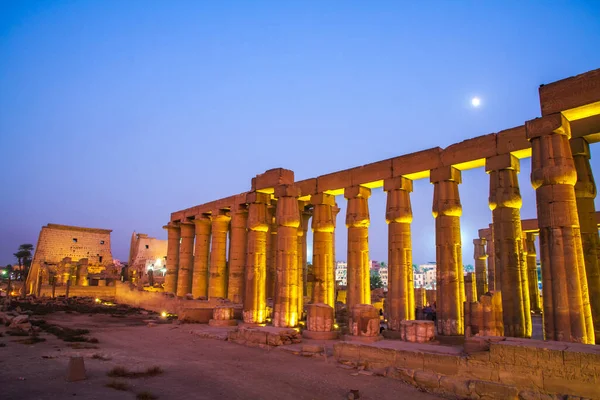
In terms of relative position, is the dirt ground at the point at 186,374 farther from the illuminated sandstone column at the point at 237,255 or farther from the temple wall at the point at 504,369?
the illuminated sandstone column at the point at 237,255

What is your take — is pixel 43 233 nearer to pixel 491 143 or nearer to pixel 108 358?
pixel 108 358

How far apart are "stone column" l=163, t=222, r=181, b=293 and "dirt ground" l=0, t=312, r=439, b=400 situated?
13929mm

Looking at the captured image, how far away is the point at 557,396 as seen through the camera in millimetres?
6695

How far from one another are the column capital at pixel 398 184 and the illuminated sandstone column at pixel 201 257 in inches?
517

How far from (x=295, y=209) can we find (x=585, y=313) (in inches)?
383

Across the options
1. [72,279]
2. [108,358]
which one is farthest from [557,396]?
[72,279]

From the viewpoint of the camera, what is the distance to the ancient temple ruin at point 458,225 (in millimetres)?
9758

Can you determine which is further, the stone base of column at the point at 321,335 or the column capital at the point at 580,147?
the stone base of column at the point at 321,335

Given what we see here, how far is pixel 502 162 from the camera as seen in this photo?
1238 cm

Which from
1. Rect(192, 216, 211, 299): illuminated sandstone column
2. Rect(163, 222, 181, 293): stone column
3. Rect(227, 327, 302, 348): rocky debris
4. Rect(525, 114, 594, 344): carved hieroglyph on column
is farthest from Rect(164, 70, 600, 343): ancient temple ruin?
Rect(163, 222, 181, 293): stone column

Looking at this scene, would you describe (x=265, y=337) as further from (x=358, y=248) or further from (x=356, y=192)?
(x=356, y=192)

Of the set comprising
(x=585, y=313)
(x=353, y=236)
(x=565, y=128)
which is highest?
(x=565, y=128)

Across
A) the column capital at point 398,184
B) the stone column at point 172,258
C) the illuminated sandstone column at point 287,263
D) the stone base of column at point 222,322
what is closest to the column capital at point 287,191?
the illuminated sandstone column at point 287,263

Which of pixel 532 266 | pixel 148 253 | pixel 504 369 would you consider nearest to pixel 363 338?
pixel 504 369
